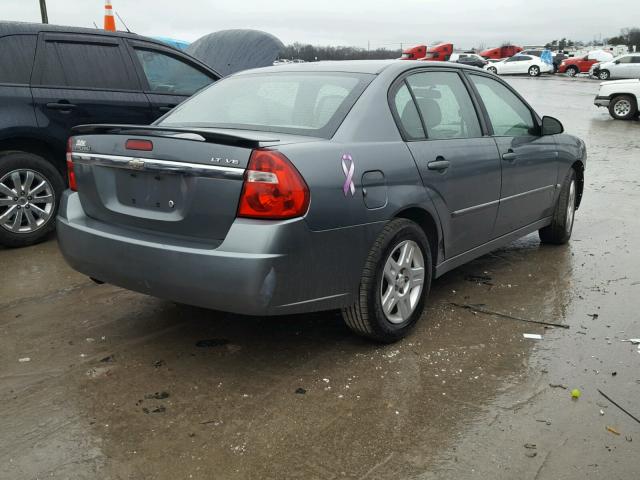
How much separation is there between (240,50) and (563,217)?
8.88 metres

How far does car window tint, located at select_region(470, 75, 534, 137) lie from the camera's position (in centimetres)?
478

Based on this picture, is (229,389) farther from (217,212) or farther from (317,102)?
(317,102)

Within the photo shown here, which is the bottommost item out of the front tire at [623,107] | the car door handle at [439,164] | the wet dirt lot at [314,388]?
the front tire at [623,107]

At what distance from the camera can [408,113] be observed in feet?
12.9

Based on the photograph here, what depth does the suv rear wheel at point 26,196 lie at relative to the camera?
215 inches

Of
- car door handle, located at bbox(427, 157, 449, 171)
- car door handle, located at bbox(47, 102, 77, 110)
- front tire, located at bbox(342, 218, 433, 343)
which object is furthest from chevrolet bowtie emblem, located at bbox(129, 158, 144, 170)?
car door handle, located at bbox(47, 102, 77, 110)

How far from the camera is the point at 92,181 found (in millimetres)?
3553

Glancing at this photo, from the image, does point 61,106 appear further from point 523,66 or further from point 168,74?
point 523,66

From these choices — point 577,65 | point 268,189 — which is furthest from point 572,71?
point 268,189

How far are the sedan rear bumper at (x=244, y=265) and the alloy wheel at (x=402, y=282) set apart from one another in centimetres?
30

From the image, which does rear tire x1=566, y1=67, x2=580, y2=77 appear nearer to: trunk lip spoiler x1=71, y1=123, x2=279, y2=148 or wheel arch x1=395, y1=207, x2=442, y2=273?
wheel arch x1=395, y1=207, x2=442, y2=273

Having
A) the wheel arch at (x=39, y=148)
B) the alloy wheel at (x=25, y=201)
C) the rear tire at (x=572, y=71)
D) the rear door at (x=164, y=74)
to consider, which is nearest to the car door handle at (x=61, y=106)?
the wheel arch at (x=39, y=148)

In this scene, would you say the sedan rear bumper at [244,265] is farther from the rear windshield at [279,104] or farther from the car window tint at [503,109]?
the car window tint at [503,109]

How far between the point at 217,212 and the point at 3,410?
4.37ft
